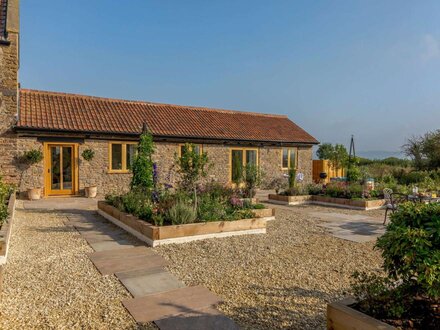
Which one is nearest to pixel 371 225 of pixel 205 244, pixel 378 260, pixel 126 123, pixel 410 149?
pixel 378 260

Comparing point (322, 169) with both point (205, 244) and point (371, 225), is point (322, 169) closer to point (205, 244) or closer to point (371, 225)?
point (371, 225)

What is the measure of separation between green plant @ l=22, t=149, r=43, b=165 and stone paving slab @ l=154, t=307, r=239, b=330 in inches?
468

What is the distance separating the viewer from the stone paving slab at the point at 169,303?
3.59 m

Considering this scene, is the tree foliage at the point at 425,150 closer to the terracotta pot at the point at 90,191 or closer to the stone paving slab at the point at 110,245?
the terracotta pot at the point at 90,191

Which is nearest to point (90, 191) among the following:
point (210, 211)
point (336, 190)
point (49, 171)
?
point (49, 171)

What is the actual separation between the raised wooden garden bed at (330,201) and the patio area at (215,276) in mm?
4097

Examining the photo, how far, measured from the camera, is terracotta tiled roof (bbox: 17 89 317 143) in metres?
14.3

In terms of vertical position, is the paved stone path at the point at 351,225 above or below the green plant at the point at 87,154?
below

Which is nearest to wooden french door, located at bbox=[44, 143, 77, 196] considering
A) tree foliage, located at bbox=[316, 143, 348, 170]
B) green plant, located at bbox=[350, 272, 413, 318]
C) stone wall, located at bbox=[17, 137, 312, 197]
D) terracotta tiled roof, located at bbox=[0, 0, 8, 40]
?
stone wall, located at bbox=[17, 137, 312, 197]

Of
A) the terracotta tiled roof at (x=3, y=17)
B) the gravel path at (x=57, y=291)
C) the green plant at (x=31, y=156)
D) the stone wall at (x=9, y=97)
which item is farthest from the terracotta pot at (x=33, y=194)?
the gravel path at (x=57, y=291)

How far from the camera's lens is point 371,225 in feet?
29.1

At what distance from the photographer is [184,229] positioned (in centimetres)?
669

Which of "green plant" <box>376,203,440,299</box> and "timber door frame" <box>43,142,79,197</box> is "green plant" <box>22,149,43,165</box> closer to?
"timber door frame" <box>43,142,79,197</box>

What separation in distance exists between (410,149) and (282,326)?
82.5 feet
